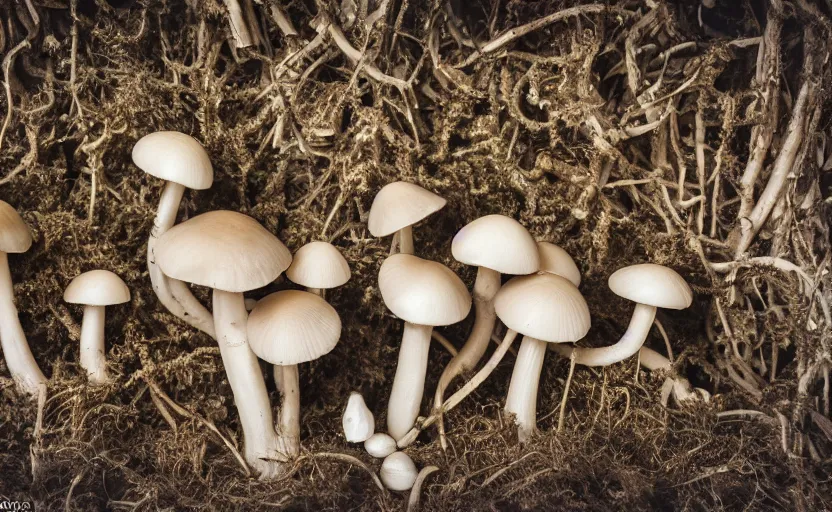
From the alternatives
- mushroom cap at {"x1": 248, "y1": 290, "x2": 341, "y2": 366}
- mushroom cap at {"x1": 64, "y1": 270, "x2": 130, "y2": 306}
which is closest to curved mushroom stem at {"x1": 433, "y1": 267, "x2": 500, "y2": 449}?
mushroom cap at {"x1": 248, "y1": 290, "x2": 341, "y2": 366}

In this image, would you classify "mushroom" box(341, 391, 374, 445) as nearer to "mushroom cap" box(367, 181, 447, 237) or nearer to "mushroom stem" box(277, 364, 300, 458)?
"mushroom stem" box(277, 364, 300, 458)

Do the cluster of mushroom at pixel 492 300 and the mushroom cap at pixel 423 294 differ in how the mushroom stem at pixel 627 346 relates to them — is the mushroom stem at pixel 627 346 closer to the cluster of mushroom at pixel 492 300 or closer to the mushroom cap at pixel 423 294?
the cluster of mushroom at pixel 492 300

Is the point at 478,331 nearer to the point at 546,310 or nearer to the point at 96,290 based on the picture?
the point at 546,310

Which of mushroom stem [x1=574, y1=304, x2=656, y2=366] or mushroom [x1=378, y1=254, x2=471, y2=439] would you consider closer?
mushroom [x1=378, y1=254, x2=471, y2=439]

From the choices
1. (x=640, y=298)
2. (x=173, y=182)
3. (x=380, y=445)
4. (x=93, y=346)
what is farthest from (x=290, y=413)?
(x=640, y=298)

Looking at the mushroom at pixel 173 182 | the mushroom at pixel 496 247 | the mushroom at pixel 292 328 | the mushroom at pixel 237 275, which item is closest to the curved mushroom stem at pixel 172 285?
the mushroom at pixel 173 182

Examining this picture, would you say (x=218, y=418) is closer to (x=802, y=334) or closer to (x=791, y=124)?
Answer: (x=802, y=334)

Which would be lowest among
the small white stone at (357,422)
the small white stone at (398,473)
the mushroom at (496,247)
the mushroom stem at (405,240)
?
the small white stone at (398,473)
